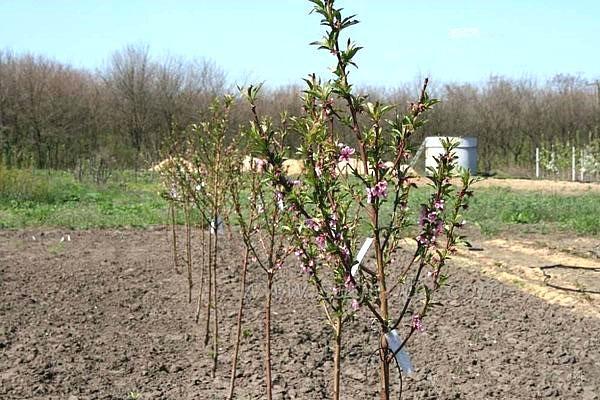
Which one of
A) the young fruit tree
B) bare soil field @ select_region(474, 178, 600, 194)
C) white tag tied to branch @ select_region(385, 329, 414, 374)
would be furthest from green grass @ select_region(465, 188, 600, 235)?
the young fruit tree

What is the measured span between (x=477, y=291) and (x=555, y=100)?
83.4 feet

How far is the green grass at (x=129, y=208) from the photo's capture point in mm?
12023

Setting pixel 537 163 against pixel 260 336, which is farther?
pixel 537 163

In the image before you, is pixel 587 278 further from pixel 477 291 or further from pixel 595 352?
pixel 595 352

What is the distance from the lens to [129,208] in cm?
1430

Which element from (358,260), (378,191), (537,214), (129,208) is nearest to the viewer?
(378,191)

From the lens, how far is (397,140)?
7.52 feet

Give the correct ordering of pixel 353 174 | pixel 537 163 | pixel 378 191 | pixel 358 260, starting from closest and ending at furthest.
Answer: pixel 378 191 < pixel 353 174 < pixel 358 260 < pixel 537 163

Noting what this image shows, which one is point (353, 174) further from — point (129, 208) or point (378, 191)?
point (129, 208)

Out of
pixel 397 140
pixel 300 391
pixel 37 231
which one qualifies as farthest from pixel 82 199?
pixel 397 140

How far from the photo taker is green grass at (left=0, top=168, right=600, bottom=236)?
12.0 metres

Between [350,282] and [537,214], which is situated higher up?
[350,282]

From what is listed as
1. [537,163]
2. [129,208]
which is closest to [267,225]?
[129,208]

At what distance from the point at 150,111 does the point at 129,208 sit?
15.0 metres
